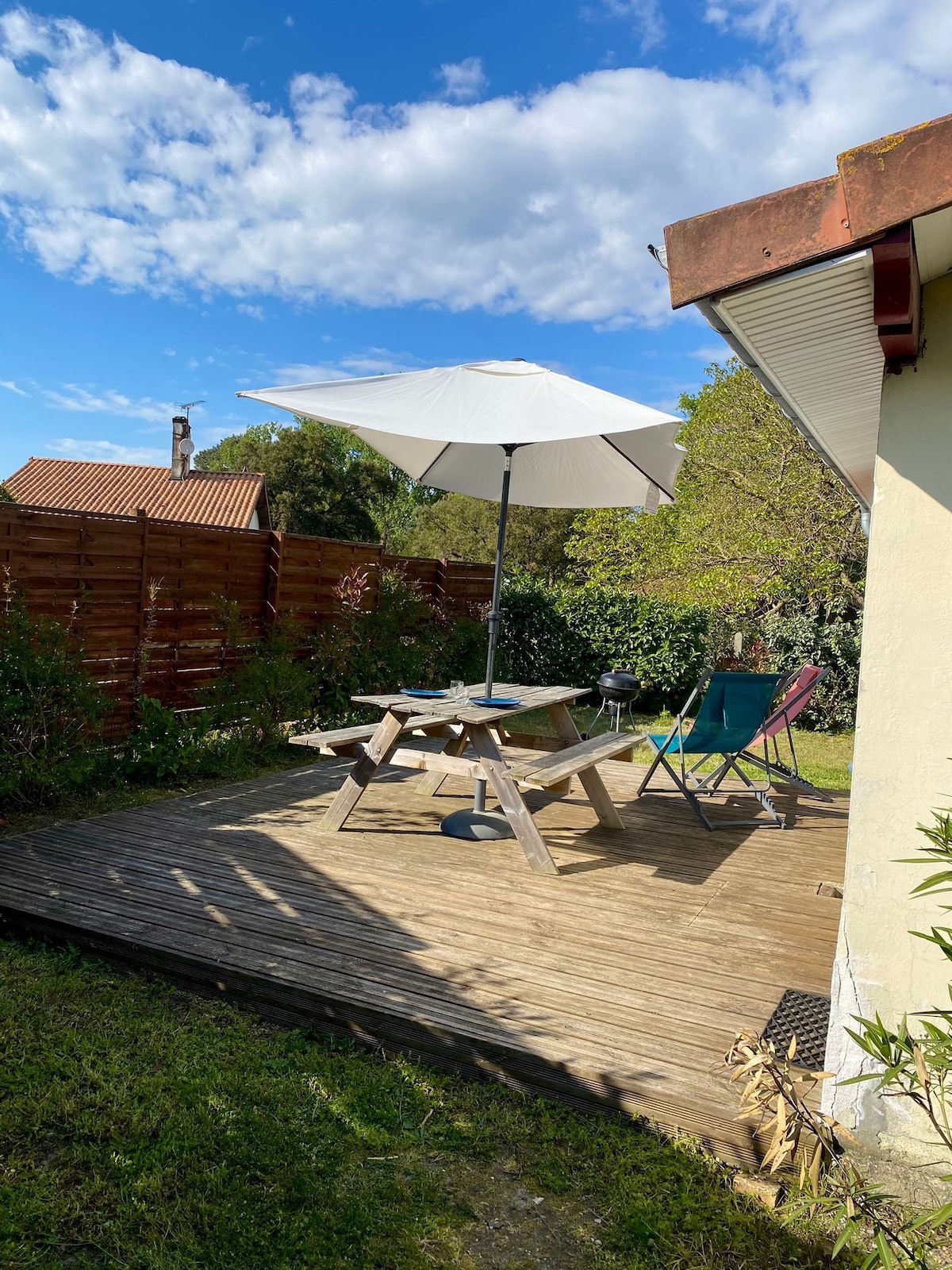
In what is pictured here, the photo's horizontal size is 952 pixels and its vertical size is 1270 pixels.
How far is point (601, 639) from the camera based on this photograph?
38.5 ft

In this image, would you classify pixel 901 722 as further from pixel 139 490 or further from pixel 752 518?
pixel 139 490

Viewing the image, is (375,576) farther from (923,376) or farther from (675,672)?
(923,376)

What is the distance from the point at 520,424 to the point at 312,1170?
309 centimetres

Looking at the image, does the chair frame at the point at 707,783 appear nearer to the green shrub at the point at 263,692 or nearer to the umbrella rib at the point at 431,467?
the umbrella rib at the point at 431,467

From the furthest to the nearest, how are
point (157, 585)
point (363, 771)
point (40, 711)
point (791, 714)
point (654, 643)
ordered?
point (654, 643), point (157, 585), point (791, 714), point (40, 711), point (363, 771)

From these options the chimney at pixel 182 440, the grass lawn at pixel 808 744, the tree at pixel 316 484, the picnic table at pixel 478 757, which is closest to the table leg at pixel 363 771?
the picnic table at pixel 478 757

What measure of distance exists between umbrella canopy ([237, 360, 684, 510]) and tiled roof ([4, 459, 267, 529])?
834 inches

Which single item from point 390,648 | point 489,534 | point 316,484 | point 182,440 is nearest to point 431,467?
point 390,648

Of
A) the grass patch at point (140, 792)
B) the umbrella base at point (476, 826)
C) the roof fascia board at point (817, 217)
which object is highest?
the roof fascia board at point (817, 217)

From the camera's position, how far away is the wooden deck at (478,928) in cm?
250

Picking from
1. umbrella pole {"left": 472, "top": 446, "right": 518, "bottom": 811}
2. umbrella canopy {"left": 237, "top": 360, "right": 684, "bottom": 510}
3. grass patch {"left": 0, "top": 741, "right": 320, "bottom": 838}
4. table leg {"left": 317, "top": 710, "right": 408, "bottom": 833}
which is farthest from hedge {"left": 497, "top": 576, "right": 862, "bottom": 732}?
table leg {"left": 317, "top": 710, "right": 408, "bottom": 833}

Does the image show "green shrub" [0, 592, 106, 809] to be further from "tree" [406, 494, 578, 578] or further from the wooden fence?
"tree" [406, 494, 578, 578]

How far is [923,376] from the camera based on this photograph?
208 centimetres

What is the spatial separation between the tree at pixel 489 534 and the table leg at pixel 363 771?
17.2 metres
